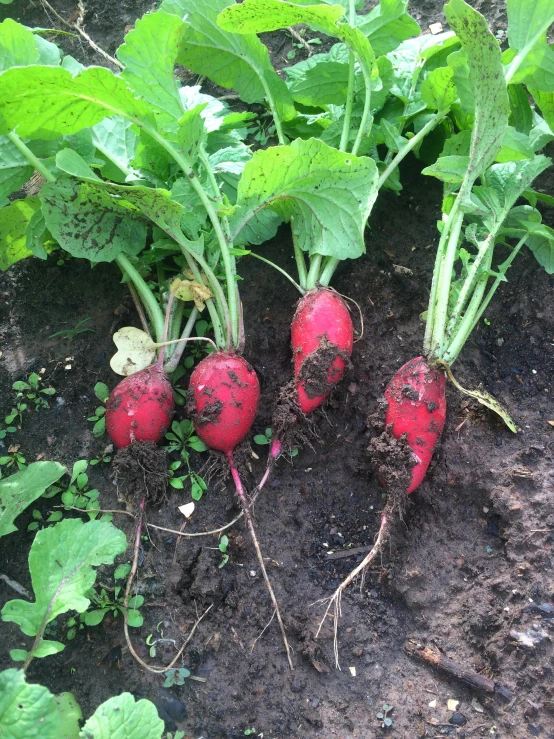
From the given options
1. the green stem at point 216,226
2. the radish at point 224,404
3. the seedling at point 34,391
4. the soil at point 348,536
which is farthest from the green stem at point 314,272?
the seedling at point 34,391

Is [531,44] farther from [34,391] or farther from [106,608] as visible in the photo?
[106,608]

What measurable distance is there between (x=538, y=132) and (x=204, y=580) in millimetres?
2076

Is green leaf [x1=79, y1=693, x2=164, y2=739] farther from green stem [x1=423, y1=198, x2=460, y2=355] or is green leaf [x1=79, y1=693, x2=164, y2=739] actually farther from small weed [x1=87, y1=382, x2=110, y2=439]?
green stem [x1=423, y1=198, x2=460, y2=355]

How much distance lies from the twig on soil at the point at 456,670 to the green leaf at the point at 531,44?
1996 millimetres

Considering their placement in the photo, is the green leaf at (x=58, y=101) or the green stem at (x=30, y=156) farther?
the green stem at (x=30, y=156)

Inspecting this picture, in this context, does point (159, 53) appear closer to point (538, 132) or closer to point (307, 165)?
point (307, 165)

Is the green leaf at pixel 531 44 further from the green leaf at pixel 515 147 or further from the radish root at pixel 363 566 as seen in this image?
the radish root at pixel 363 566

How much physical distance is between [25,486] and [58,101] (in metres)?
1.26

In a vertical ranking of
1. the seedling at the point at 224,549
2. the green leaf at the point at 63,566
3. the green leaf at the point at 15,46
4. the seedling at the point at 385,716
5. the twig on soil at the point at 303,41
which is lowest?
the seedling at the point at 385,716

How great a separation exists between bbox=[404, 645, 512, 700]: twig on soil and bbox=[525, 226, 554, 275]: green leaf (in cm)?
148

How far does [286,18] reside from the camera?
2.08 meters

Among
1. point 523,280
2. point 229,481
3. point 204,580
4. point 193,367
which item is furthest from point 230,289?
point 523,280

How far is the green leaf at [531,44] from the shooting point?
2068mm

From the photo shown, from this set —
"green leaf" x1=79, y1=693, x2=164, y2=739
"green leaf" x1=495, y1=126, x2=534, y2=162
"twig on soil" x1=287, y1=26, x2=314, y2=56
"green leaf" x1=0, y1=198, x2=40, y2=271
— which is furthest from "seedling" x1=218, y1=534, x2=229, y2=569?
"twig on soil" x1=287, y1=26, x2=314, y2=56
